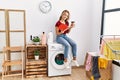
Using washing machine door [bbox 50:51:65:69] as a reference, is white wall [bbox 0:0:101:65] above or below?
above

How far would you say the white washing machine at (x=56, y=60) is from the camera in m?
3.70

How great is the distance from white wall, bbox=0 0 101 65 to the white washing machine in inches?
24.1

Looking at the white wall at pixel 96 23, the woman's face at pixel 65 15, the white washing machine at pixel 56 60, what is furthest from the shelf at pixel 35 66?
the white wall at pixel 96 23

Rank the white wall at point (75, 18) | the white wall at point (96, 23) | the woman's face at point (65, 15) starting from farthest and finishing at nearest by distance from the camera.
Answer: the white wall at point (96, 23) → the white wall at point (75, 18) → the woman's face at point (65, 15)

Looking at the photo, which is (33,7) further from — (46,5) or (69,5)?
(69,5)

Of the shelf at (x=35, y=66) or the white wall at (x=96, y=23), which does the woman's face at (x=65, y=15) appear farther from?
the white wall at (x=96, y=23)

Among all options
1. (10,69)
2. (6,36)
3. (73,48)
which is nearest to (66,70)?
(73,48)

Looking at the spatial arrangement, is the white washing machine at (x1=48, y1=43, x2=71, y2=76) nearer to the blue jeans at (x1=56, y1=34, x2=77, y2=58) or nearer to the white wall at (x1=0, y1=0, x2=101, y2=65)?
the blue jeans at (x1=56, y1=34, x2=77, y2=58)

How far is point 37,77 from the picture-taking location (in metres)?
3.74

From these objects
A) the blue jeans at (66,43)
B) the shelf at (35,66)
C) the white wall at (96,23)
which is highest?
the white wall at (96,23)

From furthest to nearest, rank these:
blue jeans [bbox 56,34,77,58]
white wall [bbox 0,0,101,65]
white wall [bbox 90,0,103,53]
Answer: white wall [bbox 90,0,103,53]
white wall [bbox 0,0,101,65]
blue jeans [bbox 56,34,77,58]

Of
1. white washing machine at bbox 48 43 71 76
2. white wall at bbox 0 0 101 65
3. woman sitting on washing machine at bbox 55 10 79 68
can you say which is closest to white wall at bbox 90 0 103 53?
white wall at bbox 0 0 101 65

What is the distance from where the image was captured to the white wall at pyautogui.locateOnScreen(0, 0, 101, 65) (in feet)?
12.8

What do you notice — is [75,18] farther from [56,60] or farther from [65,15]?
[56,60]
